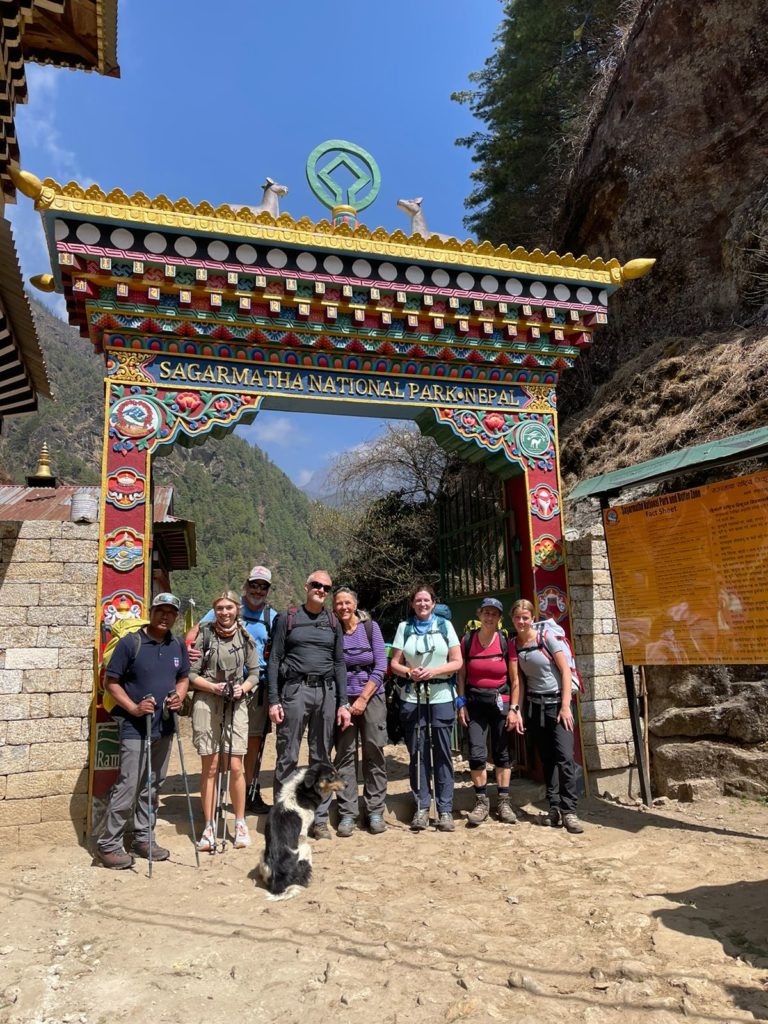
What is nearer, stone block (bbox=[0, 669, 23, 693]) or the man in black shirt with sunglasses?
the man in black shirt with sunglasses

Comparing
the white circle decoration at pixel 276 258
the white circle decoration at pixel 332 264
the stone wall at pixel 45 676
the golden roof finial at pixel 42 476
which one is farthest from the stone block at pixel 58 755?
the golden roof finial at pixel 42 476

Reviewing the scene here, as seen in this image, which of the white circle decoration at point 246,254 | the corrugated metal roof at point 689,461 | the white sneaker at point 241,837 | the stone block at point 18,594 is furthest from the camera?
the white circle decoration at point 246,254

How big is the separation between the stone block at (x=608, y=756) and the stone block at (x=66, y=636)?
192 inches

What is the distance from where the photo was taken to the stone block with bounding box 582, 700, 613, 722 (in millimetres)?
7215

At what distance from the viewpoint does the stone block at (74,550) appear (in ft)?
19.9

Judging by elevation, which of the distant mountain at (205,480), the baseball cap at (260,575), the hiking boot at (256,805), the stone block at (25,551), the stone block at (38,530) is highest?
the distant mountain at (205,480)

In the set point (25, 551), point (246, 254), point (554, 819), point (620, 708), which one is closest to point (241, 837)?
point (554, 819)

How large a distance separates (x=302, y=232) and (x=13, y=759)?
512 cm

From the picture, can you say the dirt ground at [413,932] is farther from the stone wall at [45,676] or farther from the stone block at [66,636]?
the stone block at [66,636]

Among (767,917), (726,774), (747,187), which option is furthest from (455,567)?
(747,187)

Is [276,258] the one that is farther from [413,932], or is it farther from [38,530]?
[413,932]

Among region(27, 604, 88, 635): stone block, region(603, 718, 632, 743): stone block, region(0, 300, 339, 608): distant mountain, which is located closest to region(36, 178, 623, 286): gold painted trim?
region(27, 604, 88, 635): stone block

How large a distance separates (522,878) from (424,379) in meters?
4.59

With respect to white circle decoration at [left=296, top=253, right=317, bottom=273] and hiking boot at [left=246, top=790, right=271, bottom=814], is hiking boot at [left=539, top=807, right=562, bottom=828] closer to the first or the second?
hiking boot at [left=246, top=790, right=271, bottom=814]
